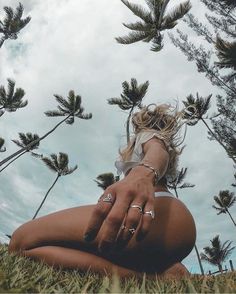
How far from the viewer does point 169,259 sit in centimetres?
187

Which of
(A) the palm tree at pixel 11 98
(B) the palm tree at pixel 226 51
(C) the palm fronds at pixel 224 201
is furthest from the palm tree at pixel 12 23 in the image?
(C) the palm fronds at pixel 224 201

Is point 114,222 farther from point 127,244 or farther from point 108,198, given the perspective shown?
point 127,244

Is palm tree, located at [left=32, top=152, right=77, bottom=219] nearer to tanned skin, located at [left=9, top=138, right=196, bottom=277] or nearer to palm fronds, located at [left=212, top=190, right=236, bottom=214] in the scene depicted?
palm fronds, located at [left=212, top=190, right=236, bottom=214]

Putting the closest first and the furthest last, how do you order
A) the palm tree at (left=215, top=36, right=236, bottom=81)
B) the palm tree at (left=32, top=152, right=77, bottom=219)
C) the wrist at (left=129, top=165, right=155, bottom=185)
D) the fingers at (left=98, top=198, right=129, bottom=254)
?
1. the fingers at (left=98, top=198, right=129, bottom=254)
2. the wrist at (left=129, top=165, right=155, bottom=185)
3. the palm tree at (left=215, top=36, right=236, bottom=81)
4. the palm tree at (left=32, top=152, right=77, bottom=219)

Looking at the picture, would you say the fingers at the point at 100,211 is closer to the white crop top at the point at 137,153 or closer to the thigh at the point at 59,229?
the thigh at the point at 59,229

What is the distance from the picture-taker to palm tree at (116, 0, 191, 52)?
23.3 metres

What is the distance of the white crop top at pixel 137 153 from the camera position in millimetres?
1895

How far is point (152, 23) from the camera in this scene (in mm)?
24375

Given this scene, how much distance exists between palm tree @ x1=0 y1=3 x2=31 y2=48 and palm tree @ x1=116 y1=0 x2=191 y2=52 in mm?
7607

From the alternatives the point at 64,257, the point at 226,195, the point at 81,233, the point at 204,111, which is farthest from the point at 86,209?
the point at 226,195

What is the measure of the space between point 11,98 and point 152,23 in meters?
13.4

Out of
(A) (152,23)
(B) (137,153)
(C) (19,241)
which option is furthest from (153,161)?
(A) (152,23)

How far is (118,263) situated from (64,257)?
0.25m

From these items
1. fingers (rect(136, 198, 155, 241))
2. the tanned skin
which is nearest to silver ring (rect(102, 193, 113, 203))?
fingers (rect(136, 198, 155, 241))
